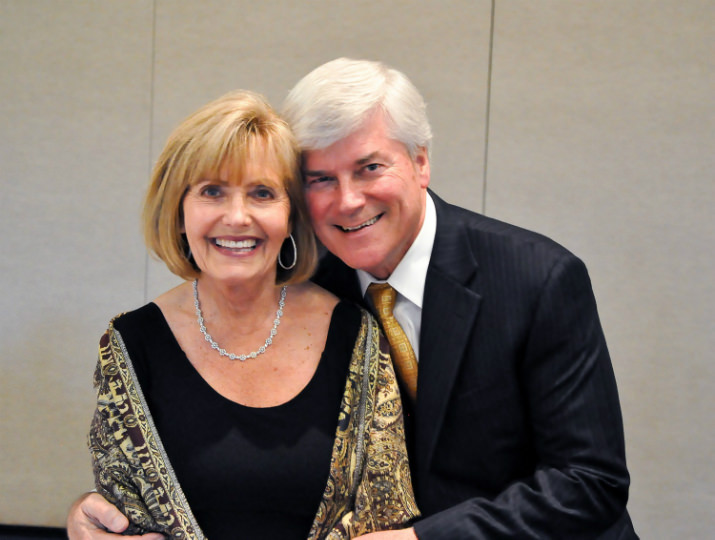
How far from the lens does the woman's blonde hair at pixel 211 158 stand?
55.1 inches

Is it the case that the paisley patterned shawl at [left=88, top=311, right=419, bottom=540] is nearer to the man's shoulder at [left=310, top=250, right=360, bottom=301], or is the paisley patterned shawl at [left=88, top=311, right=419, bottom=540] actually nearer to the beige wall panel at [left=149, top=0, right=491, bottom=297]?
the man's shoulder at [left=310, top=250, right=360, bottom=301]

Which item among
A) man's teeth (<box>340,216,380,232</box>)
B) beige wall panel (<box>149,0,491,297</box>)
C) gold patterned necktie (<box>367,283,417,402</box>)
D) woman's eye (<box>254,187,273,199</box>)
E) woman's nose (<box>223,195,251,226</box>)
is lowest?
gold patterned necktie (<box>367,283,417,402</box>)

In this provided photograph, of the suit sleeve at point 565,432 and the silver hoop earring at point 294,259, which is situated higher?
the silver hoop earring at point 294,259

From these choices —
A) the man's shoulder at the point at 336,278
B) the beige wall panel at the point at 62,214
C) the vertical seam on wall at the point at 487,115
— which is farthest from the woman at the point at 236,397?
the beige wall panel at the point at 62,214

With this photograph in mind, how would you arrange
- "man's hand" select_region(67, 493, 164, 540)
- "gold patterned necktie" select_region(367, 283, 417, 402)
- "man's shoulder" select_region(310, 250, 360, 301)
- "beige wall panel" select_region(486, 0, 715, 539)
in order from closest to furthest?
"man's hand" select_region(67, 493, 164, 540) → "gold patterned necktie" select_region(367, 283, 417, 402) → "man's shoulder" select_region(310, 250, 360, 301) → "beige wall panel" select_region(486, 0, 715, 539)

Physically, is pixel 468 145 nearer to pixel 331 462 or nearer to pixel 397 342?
pixel 397 342

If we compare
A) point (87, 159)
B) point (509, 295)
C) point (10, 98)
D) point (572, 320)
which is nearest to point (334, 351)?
point (509, 295)

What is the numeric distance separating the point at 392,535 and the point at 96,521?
2.00 ft

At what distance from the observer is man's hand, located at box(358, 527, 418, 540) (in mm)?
1425

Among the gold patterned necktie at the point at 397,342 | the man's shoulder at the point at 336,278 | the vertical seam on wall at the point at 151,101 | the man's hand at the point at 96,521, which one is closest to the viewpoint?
the man's hand at the point at 96,521

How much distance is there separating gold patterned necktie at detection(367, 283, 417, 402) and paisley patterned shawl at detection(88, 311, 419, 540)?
11cm

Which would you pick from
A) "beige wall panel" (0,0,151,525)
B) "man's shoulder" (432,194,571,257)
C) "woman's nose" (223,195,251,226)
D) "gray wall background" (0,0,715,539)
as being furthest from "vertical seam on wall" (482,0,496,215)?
"woman's nose" (223,195,251,226)

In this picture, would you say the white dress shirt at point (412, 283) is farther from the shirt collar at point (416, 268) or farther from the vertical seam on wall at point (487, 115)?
the vertical seam on wall at point (487, 115)

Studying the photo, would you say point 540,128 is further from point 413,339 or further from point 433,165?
point 413,339
